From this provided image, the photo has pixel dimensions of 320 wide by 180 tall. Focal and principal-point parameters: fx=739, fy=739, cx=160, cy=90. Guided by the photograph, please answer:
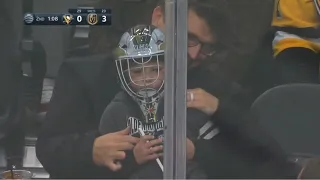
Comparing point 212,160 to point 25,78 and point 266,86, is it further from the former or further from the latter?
point 25,78

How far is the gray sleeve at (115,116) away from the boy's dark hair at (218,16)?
17.2 inches

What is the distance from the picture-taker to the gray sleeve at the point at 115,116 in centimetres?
320

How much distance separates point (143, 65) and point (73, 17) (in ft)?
1.18

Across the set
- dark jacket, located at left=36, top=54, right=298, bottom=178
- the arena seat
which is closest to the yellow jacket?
the arena seat

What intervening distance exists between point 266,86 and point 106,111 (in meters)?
0.70

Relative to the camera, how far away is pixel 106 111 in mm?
3201

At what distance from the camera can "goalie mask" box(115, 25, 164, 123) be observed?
3.15 metres

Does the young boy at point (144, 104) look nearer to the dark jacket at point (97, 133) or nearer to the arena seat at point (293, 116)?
the dark jacket at point (97, 133)

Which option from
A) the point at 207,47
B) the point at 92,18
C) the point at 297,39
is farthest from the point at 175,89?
the point at 297,39

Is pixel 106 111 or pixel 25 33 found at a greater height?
pixel 25 33

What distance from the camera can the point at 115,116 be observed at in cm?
321

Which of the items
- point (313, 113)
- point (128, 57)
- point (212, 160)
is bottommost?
point (212, 160)

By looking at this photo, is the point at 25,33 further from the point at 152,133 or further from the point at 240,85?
the point at 240,85

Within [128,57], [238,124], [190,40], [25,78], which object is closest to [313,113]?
[238,124]
